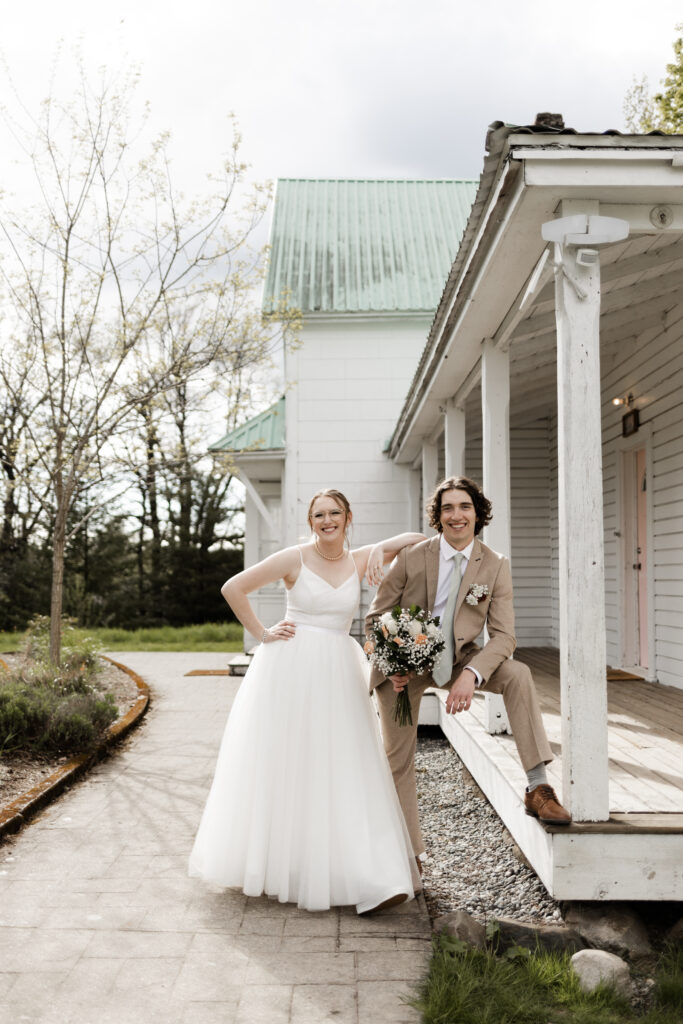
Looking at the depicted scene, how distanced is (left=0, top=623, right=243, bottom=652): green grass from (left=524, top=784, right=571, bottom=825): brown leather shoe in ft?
50.4

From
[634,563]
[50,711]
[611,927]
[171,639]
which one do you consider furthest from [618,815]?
[171,639]

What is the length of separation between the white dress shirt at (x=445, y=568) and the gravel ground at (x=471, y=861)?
52.1 inches

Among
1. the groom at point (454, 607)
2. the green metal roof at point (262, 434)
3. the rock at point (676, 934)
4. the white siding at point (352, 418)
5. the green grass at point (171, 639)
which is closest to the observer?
the rock at point (676, 934)

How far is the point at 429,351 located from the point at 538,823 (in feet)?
13.8

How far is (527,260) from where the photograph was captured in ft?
15.3

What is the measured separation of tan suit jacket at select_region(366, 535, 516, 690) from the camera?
3969mm

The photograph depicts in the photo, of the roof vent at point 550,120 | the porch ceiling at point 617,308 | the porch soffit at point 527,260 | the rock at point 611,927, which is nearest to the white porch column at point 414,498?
the porch ceiling at point 617,308

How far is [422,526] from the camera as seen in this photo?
12180mm

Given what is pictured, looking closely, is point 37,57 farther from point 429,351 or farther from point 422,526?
point 422,526

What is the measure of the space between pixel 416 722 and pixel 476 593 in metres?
0.65

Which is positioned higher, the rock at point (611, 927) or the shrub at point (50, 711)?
the shrub at point (50, 711)

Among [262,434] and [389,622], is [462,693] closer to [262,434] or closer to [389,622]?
[389,622]

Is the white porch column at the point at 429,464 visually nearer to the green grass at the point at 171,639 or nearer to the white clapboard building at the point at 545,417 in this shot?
the white clapboard building at the point at 545,417

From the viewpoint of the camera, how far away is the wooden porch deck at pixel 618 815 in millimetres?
3562
